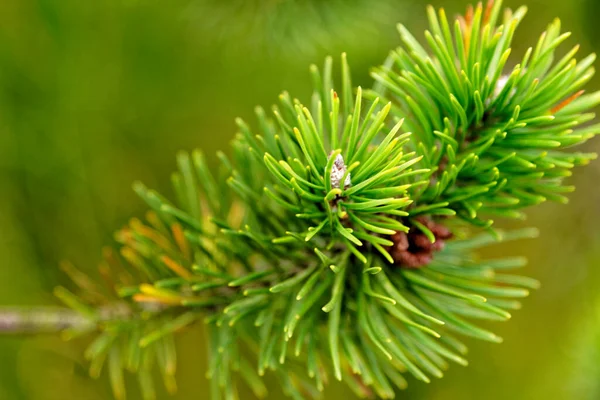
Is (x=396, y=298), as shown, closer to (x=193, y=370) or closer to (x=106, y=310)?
(x=106, y=310)

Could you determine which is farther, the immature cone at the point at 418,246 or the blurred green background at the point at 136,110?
the blurred green background at the point at 136,110

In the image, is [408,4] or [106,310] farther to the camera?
[408,4]

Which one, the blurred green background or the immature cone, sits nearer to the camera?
the immature cone

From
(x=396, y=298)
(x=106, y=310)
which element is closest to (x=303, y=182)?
(x=396, y=298)

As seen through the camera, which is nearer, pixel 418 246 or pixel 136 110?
pixel 418 246
